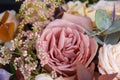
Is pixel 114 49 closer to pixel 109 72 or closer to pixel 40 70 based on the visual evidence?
pixel 109 72

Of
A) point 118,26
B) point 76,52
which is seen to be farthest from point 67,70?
point 118,26

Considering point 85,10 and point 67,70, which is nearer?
point 67,70

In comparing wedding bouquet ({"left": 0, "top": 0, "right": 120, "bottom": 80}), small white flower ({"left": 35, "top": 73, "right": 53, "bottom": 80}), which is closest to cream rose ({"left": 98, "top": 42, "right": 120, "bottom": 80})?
wedding bouquet ({"left": 0, "top": 0, "right": 120, "bottom": 80})

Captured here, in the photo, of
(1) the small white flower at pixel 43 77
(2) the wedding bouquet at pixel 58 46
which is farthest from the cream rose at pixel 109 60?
(1) the small white flower at pixel 43 77

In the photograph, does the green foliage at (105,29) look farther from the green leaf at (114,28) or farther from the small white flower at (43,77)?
the small white flower at (43,77)

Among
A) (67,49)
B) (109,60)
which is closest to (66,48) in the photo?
(67,49)
